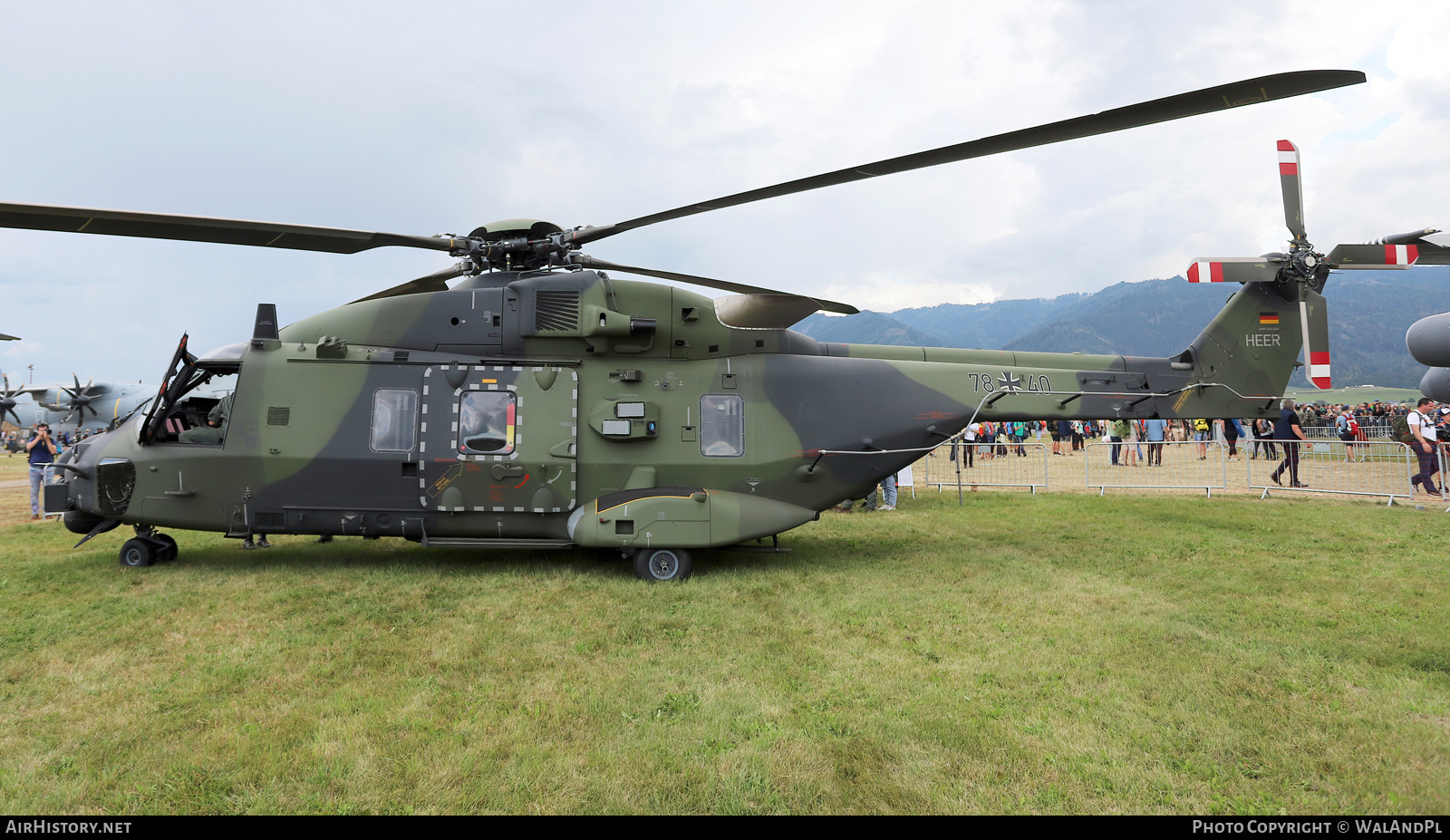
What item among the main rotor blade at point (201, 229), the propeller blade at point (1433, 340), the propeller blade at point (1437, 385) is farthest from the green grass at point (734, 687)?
the propeller blade at point (1437, 385)

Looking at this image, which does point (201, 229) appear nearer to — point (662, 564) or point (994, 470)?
point (662, 564)

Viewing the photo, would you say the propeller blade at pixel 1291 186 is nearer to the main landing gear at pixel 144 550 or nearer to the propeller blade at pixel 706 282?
the propeller blade at pixel 706 282

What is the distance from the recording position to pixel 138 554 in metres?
8.32

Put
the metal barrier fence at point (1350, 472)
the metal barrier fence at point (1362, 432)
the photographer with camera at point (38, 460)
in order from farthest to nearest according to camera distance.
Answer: the metal barrier fence at point (1362, 432) → the metal barrier fence at point (1350, 472) → the photographer with camera at point (38, 460)

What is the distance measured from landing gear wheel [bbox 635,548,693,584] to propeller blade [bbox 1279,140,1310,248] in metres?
9.84

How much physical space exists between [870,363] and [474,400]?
4.96 m

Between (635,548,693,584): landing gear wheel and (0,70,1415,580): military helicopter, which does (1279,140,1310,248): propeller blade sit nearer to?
(0,70,1415,580): military helicopter

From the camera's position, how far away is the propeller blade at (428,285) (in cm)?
835

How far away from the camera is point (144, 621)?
20.1 ft

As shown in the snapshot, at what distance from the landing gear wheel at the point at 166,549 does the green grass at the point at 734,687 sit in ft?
0.72

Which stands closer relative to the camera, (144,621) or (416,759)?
(416,759)

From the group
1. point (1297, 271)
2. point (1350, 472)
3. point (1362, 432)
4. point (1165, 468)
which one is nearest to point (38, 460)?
point (1297, 271)

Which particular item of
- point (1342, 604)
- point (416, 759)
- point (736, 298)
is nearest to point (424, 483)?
point (736, 298)

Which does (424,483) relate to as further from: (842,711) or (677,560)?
(842,711)
